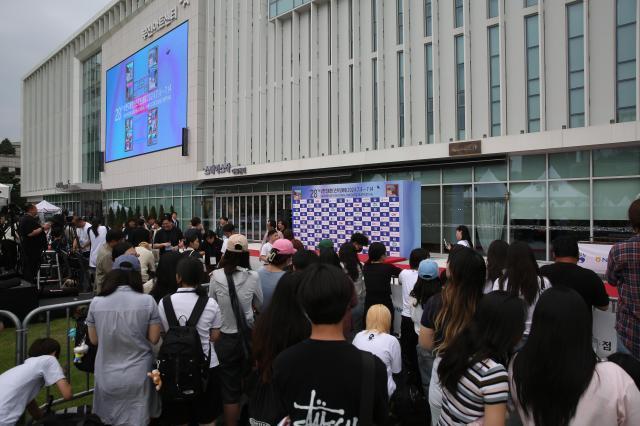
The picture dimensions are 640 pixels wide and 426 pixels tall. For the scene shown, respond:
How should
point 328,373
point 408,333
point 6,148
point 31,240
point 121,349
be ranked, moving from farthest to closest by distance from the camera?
point 6,148 → point 31,240 → point 408,333 → point 121,349 → point 328,373

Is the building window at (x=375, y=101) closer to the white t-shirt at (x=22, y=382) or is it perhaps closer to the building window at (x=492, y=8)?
the building window at (x=492, y=8)

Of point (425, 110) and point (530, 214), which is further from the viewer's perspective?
point (425, 110)

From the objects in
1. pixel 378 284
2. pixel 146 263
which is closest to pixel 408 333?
pixel 378 284

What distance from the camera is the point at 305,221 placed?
54.1 ft

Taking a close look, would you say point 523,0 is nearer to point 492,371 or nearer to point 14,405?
point 492,371

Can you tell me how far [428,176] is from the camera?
54.9 ft

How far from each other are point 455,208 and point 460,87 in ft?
14.3

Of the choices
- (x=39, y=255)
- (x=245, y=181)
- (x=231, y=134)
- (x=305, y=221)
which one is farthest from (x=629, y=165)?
(x=231, y=134)

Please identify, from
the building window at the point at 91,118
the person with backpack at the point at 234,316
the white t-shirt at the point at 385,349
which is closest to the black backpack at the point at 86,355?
the person with backpack at the point at 234,316

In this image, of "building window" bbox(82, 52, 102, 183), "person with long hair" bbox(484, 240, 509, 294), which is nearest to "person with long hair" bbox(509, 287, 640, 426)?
"person with long hair" bbox(484, 240, 509, 294)

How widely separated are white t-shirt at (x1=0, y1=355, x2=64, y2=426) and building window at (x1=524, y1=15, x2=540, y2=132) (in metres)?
14.3

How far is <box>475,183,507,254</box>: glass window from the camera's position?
14750 millimetres

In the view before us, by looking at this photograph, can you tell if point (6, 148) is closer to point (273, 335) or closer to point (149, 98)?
point (149, 98)

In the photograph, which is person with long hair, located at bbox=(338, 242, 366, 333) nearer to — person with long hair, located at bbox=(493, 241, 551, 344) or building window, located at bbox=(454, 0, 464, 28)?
person with long hair, located at bbox=(493, 241, 551, 344)
